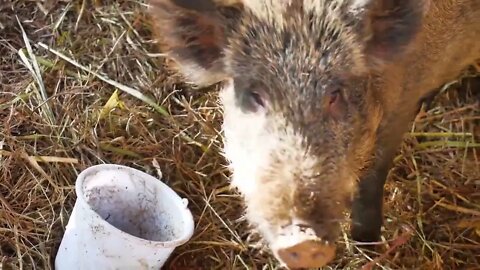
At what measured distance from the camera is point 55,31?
109 inches

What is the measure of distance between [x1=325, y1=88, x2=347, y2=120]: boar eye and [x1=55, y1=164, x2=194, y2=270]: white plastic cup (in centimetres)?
51

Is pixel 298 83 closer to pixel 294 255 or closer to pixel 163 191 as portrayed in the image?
pixel 294 255

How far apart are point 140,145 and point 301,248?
985mm

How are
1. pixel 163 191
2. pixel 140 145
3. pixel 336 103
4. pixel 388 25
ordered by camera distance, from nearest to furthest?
pixel 336 103 → pixel 388 25 → pixel 163 191 → pixel 140 145

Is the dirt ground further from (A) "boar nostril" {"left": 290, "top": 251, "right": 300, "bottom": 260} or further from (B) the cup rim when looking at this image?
(A) "boar nostril" {"left": 290, "top": 251, "right": 300, "bottom": 260}

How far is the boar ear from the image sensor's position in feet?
5.93

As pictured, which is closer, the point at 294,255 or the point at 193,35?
the point at 294,255

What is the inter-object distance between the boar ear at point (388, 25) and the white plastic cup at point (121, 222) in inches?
23.5

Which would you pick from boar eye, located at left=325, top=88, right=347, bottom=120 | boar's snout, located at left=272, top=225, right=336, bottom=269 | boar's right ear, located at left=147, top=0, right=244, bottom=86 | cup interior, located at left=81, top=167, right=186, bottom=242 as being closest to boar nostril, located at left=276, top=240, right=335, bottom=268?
boar's snout, located at left=272, top=225, right=336, bottom=269

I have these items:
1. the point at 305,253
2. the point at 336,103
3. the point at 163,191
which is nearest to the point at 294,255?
the point at 305,253

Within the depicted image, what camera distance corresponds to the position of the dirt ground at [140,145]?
93.0 inches

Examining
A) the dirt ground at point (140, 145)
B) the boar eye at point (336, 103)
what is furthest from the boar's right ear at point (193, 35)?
the dirt ground at point (140, 145)

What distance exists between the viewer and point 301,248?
1.63 meters

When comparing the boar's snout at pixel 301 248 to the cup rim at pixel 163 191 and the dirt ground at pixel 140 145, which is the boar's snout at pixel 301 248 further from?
Answer: the dirt ground at pixel 140 145
